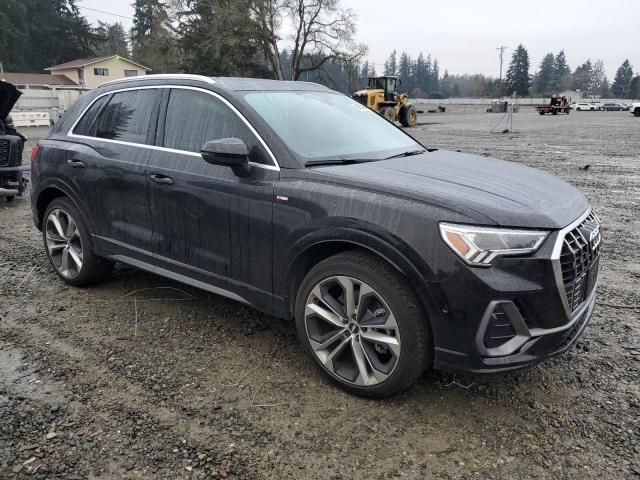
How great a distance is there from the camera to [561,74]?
13362 cm

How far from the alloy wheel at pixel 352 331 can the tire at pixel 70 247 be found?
2380 millimetres

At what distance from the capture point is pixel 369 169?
126 inches

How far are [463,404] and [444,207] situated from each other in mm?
1156

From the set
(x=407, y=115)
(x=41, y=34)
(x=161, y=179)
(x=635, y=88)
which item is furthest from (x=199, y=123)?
(x=635, y=88)

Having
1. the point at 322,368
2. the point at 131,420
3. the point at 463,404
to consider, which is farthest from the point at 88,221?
the point at 463,404

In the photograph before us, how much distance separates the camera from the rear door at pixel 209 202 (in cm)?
327

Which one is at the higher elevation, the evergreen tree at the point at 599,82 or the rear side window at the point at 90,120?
the evergreen tree at the point at 599,82

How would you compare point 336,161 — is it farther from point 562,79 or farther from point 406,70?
point 406,70

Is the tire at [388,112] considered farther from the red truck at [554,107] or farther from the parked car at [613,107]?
the parked car at [613,107]

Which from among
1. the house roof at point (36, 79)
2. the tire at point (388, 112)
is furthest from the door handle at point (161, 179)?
the house roof at point (36, 79)

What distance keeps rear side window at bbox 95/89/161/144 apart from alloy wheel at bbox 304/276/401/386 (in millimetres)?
1942

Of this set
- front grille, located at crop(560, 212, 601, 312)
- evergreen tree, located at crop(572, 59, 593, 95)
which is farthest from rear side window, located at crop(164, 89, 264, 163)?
evergreen tree, located at crop(572, 59, 593, 95)

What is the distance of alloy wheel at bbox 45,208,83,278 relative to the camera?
462cm

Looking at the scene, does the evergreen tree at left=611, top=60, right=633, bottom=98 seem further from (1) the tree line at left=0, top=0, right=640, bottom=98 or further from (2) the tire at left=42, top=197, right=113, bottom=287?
(2) the tire at left=42, top=197, right=113, bottom=287
